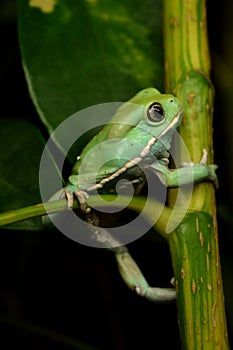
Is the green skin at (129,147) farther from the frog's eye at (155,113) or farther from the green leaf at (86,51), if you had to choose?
the green leaf at (86,51)

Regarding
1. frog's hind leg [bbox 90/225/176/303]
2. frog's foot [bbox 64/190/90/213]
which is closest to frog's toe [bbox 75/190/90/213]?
frog's foot [bbox 64/190/90/213]

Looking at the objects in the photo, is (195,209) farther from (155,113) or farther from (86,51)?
(86,51)

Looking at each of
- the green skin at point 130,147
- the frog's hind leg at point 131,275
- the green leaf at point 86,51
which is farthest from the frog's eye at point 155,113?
the frog's hind leg at point 131,275

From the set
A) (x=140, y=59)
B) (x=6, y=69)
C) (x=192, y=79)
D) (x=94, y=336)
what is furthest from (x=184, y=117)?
(x=94, y=336)

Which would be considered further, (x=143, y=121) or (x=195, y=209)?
(x=143, y=121)

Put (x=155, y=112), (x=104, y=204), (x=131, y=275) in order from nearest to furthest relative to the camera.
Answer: (x=104, y=204) < (x=155, y=112) < (x=131, y=275)

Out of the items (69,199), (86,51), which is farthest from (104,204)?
(86,51)

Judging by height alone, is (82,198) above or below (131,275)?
above
